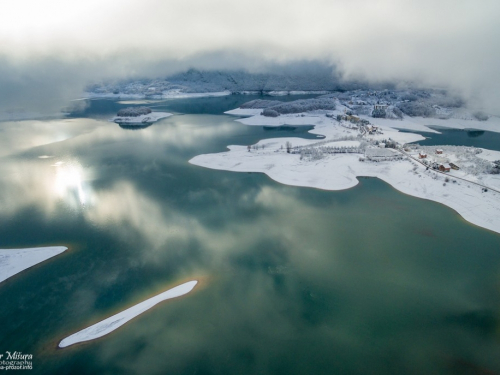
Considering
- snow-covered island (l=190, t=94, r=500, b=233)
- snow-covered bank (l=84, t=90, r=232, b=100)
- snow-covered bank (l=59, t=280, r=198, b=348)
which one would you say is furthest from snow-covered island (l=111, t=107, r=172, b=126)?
snow-covered bank (l=84, t=90, r=232, b=100)

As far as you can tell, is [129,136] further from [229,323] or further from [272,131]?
[229,323]

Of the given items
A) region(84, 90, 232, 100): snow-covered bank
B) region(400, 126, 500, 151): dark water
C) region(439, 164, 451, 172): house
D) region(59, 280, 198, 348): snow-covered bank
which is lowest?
region(59, 280, 198, 348): snow-covered bank

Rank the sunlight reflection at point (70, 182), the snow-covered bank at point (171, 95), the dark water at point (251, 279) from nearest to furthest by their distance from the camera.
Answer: the dark water at point (251, 279)
the sunlight reflection at point (70, 182)
the snow-covered bank at point (171, 95)

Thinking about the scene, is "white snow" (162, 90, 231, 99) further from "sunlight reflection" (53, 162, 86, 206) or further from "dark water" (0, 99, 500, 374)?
"dark water" (0, 99, 500, 374)

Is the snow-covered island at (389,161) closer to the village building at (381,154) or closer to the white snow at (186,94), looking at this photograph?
the village building at (381,154)

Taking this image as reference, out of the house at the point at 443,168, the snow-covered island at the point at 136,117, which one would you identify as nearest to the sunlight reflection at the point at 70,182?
the snow-covered island at the point at 136,117

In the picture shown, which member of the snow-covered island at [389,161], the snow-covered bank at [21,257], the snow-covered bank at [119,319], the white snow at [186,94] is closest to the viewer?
the snow-covered bank at [119,319]
